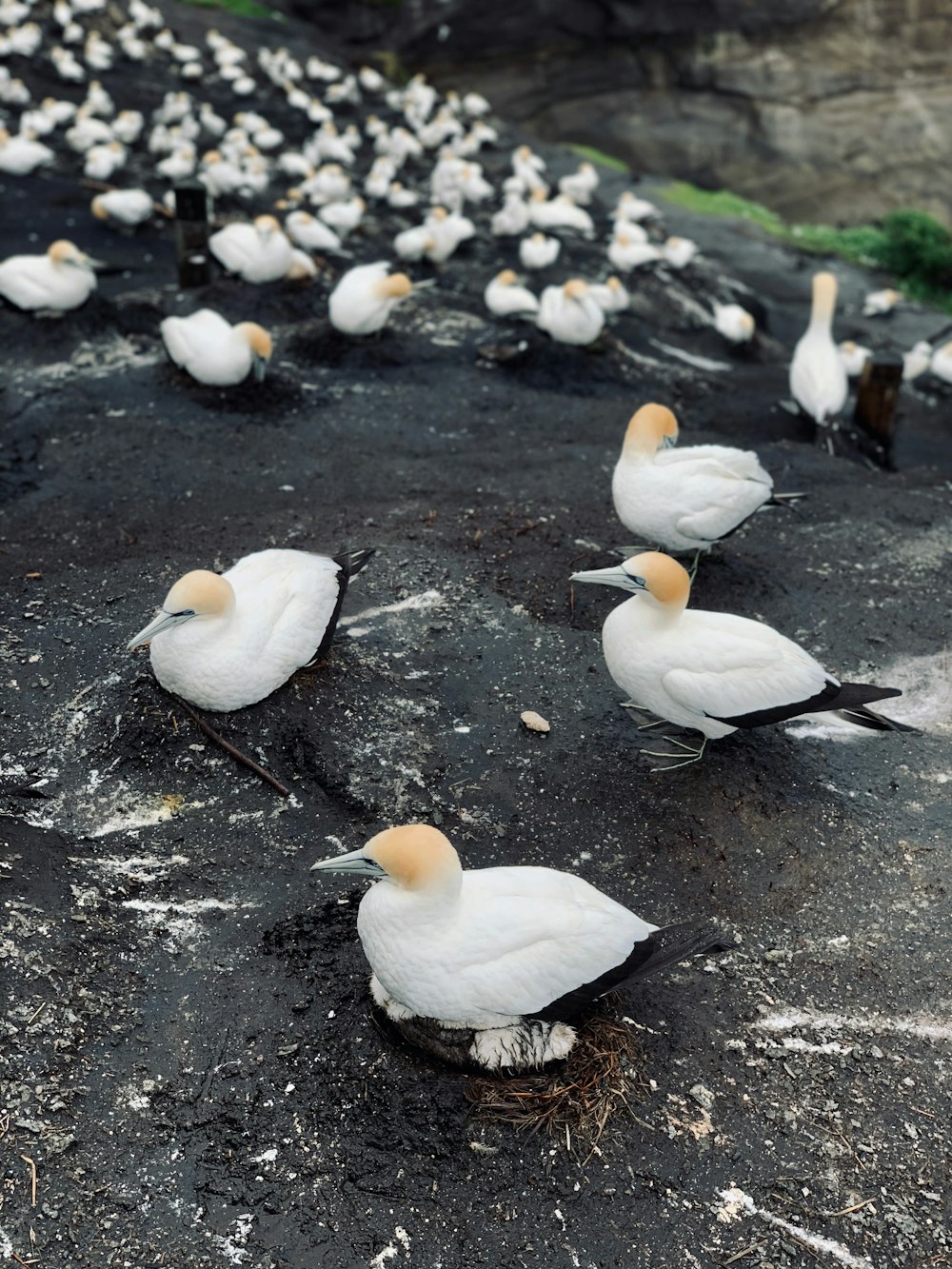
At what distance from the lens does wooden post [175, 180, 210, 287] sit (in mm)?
9781

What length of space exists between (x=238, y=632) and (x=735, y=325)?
8261 millimetres

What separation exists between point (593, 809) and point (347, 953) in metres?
1.14

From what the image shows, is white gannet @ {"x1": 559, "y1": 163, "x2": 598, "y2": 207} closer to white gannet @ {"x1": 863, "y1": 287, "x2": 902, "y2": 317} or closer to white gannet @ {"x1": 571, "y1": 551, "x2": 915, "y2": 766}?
white gannet @ {"x1": 863, "y1": 287, "x2": 902, "y2": 317}

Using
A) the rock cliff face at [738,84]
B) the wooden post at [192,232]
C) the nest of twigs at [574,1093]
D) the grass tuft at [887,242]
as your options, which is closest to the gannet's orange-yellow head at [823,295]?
the wooden post at [192,232]

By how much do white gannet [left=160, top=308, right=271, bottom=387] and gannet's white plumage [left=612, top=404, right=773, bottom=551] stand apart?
350 cm

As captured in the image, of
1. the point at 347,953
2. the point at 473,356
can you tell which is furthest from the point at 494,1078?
the point at 473,356

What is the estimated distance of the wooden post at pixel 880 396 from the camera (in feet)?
29.7

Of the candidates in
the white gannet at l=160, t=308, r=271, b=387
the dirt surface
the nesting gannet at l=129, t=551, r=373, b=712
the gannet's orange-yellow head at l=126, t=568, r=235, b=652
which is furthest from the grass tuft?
the gannet's orange-yellow head at l=126, t=568, r=235, b=652

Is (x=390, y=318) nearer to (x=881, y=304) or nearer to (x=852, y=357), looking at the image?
(x=852, y=357)

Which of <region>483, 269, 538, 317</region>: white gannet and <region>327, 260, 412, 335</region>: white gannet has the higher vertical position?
<region>327, 260, 412, 335</region>: white gannet

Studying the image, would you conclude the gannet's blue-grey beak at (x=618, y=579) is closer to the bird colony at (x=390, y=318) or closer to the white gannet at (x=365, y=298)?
the bird colony at (x=390, y=318)

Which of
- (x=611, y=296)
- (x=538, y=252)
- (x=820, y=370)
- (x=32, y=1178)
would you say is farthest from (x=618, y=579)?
(x=538, y=252)

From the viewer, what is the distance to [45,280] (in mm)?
8898

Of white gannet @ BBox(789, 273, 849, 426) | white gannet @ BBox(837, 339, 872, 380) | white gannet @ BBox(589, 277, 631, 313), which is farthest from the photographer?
white gannet @ BBox(837, 339, 872, 380)
